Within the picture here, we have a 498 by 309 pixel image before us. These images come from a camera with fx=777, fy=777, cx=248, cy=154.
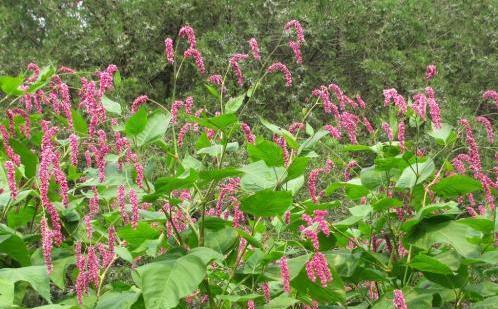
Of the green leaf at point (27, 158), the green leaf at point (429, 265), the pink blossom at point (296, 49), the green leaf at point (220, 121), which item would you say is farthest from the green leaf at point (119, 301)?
the pink blossom at point (296, 49)

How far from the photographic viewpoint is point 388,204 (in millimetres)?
2262

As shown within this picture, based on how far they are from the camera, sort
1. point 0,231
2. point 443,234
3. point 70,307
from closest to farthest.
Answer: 1. point 70,307
2. point 0,231
3. point 443,234

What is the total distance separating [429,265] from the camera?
2.20 meters

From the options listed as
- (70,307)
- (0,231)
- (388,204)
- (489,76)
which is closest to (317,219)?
(388,204)

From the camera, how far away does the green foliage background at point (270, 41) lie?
40.7 ft

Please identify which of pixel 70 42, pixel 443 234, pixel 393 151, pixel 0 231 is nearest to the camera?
pixel 0 231

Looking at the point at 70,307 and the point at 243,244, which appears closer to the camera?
the point at 70,307

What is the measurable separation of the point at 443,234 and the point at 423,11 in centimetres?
1241

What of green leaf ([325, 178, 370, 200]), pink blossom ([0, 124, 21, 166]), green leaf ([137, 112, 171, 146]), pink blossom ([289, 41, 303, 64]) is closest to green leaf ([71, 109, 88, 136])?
pink blossom ([0, 124, 21, 166])

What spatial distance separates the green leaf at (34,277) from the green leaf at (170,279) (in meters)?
0.23

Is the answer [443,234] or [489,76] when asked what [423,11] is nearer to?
[489,76]

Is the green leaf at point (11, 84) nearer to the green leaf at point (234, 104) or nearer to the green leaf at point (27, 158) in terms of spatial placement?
the green leaf at point (27, 158)

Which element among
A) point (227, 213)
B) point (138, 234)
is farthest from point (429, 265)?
point (138, 234)

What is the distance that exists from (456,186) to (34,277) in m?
1.24
